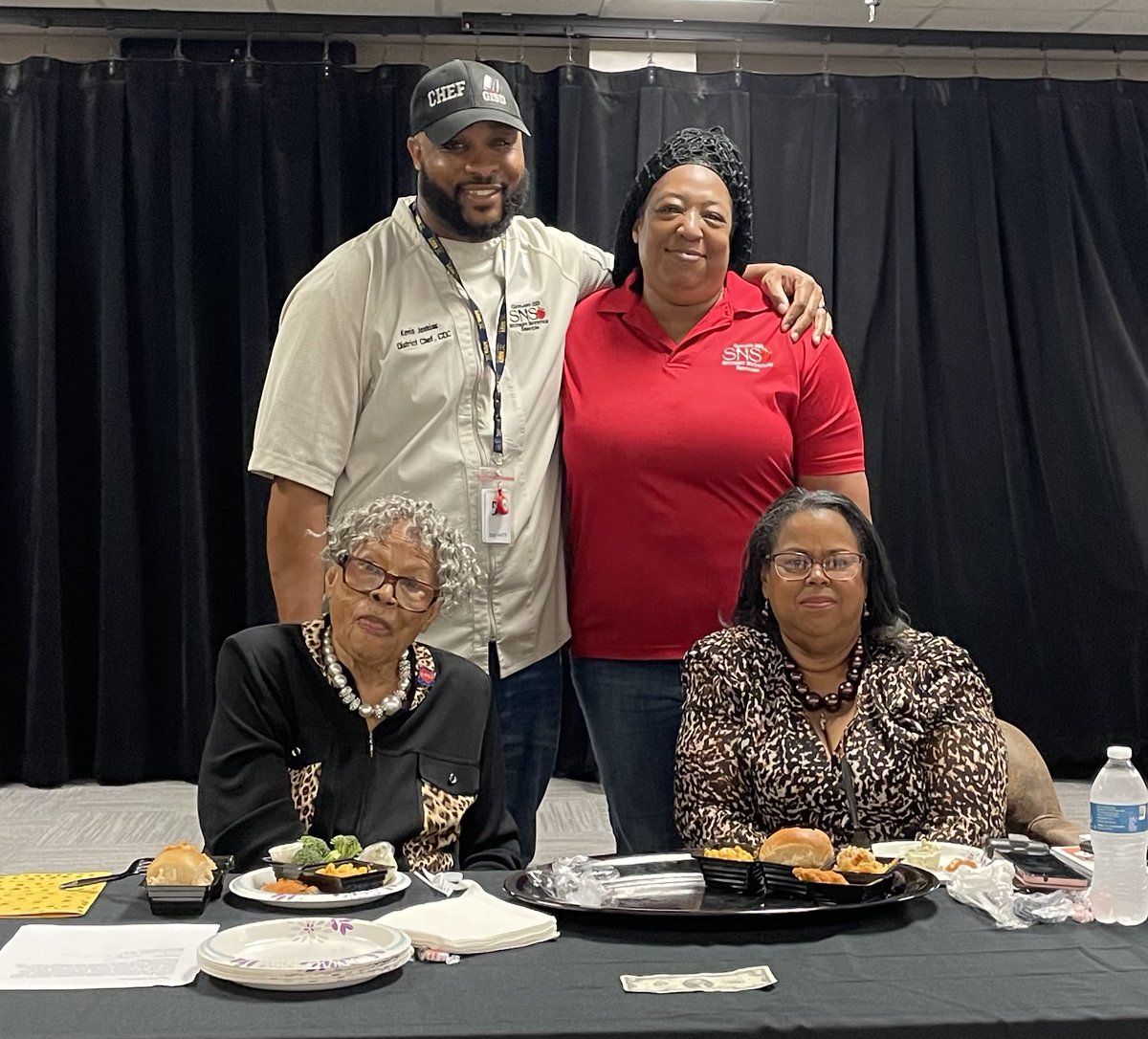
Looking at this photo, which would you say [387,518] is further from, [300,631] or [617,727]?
[617,727]

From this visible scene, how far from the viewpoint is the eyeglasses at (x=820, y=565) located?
218 centimetres

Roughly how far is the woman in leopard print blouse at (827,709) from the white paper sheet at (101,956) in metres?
0.86

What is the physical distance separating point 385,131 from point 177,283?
2.91 feet

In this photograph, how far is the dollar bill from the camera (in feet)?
4.33

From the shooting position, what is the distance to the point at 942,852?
1.77 m

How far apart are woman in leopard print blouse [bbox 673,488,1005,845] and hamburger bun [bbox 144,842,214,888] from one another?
0.77 m

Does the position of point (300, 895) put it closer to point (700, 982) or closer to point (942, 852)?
point (700, 982)

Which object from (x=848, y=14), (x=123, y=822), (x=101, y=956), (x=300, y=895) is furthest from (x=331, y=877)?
(x=848, y=14)

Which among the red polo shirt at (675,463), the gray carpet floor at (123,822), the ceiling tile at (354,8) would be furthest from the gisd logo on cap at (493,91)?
the ceiling tile at (354,8)

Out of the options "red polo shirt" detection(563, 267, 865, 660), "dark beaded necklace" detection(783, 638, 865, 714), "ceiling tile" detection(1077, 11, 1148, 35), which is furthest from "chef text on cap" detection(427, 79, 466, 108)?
"ceiling tile" detection(1077, 11, 1148, 35)

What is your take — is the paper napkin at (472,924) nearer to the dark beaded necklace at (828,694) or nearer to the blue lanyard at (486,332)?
the dark beaded necklace at (828,694)

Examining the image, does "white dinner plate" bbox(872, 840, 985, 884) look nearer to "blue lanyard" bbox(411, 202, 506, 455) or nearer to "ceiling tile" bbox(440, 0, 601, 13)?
"blue lanyard" bbox(411, 202, 506, 455)

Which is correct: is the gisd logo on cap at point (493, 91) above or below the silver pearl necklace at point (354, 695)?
above

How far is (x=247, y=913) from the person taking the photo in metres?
1.57
